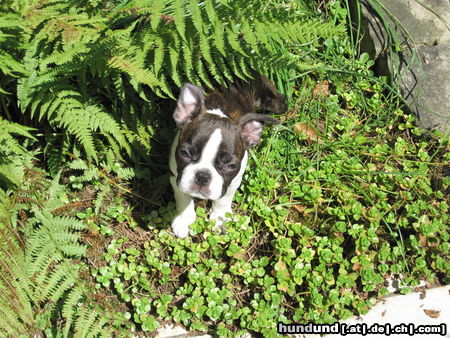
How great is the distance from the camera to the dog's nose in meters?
3.67

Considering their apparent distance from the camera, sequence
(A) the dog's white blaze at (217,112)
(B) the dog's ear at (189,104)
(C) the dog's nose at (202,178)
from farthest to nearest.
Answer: (A) the dog's white blaze at (217,112) → (B) the dog's ear at (189,104) → (C) the dog's nose at (202,178)

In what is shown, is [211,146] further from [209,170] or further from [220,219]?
[220,219]

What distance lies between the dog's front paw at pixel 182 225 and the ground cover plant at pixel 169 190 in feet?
0.32

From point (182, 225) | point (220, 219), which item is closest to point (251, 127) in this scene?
point (220, 219)

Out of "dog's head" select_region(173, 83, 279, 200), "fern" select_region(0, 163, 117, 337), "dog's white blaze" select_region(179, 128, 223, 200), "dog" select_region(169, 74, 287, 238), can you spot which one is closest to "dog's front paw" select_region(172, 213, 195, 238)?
"dog" select_region(169, 74, 287, 238)

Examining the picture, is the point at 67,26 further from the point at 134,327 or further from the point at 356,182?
the point at 356,182

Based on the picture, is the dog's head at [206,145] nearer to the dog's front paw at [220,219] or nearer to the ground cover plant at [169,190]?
the ground cover plant at [169,190]

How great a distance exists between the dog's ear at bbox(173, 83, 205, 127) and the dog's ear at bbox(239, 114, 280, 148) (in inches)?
13.7

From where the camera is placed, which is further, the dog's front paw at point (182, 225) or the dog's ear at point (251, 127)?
the dog's front paw at point (182, 225)

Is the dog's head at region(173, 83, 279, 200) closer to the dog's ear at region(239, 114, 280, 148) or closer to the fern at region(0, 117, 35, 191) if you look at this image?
the dog's ear at region(239, 114, 280, 148)

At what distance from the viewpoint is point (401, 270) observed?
14.3 feet

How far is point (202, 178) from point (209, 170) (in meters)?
0.09

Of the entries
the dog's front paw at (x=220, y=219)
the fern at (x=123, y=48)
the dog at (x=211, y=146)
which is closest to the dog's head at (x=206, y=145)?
the dog at (x=211, y=146)

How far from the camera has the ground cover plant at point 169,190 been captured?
363 centimetres
